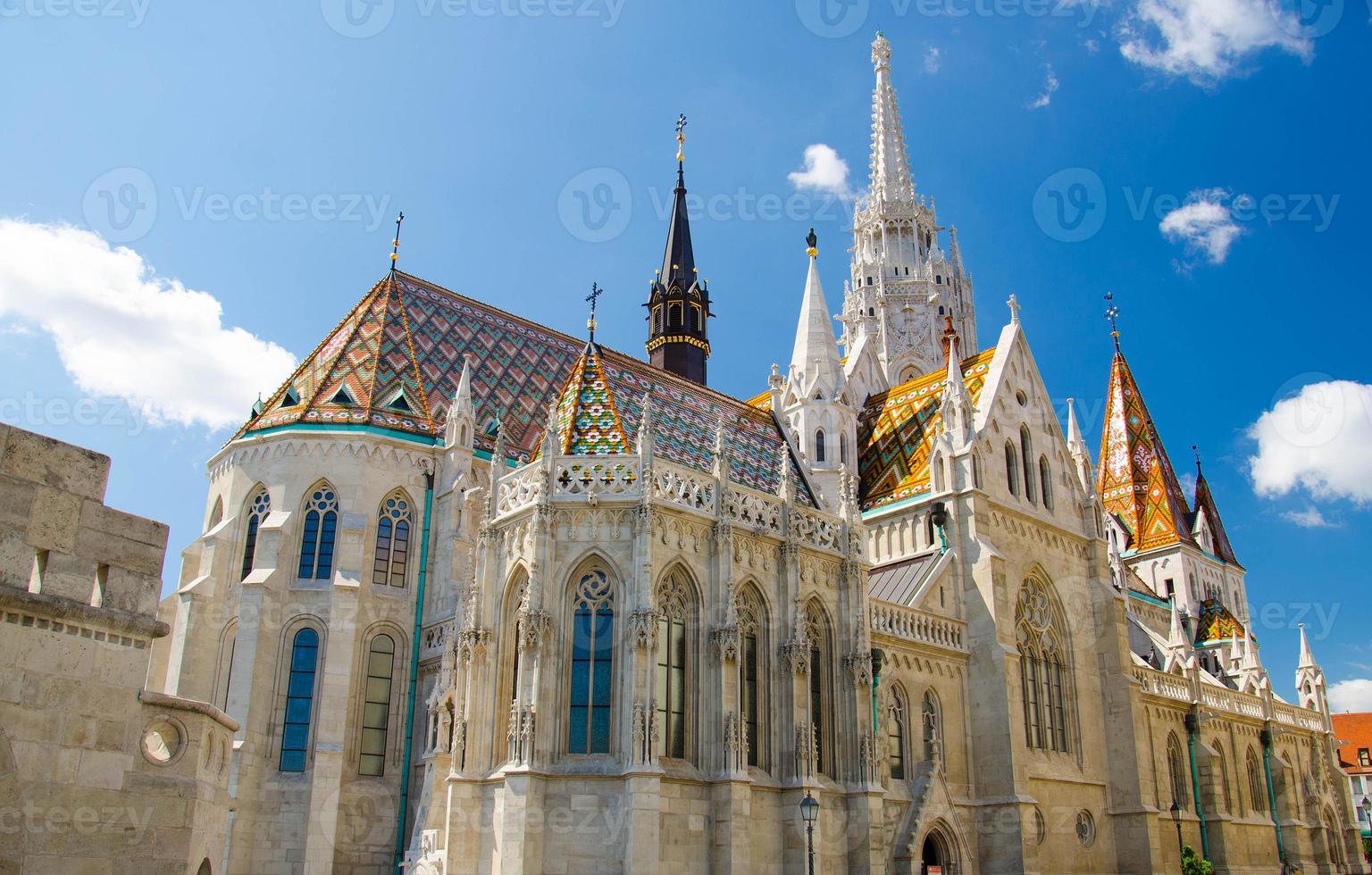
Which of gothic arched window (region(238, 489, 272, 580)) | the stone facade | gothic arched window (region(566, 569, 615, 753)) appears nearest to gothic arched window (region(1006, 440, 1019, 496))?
gothic arched window (region(566, 569, 615, 753))

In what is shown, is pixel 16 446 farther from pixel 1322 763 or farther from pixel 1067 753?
pixel 1322 763

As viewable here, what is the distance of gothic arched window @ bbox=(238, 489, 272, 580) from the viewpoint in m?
26.9

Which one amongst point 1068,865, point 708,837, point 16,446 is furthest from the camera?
point 1068,865

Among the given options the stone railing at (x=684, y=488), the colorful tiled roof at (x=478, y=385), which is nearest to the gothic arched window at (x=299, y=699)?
the colorful tiled roof at (x=478, y=385)

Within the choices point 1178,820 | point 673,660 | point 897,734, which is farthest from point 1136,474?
point 673,660

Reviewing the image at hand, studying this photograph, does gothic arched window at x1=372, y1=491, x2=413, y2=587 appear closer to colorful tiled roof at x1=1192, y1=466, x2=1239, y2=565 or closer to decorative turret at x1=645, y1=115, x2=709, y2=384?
decorative turret at x1=645, y1=115, x2=709, y2=384

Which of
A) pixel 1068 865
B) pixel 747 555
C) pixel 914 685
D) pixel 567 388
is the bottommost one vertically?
pixel 1068 865

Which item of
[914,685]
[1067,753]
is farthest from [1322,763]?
[914,685]

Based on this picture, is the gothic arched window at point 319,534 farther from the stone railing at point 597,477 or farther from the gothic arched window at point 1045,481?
the gothic arched window at point 1045,481

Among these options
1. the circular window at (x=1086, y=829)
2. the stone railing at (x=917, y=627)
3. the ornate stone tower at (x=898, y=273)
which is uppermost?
the ornate stone tower at (x=898, y=273)

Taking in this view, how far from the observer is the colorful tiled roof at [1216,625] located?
47156mm

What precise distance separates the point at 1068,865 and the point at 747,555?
492 inches

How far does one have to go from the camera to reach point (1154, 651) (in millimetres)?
38312

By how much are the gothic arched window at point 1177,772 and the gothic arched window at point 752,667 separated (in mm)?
17677
